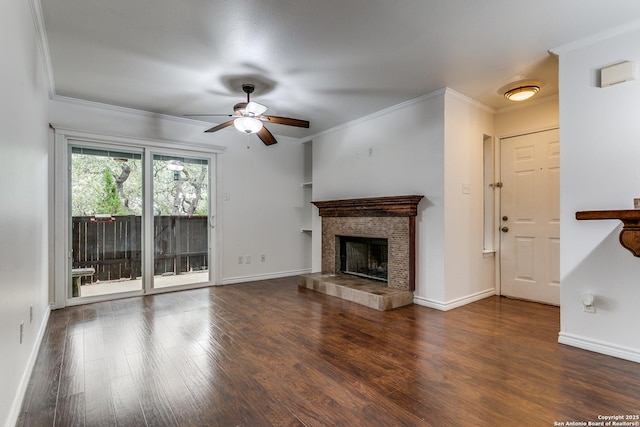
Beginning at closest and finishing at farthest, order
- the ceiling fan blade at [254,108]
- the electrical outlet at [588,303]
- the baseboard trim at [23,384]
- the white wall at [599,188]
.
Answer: the baseboard trim at [23,384] → the white wall at [599,188] → the electrical outlet at [588,303] → the ceiling fan blade at [254,108]

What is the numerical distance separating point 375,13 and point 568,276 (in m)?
2.60

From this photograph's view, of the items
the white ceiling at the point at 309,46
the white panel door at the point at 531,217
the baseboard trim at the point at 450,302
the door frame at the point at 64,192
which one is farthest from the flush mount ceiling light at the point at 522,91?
the door frame at the point at 64,192

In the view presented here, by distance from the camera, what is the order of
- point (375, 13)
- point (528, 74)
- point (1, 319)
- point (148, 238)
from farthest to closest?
point (148, 238)
point (528, 74)
point (375, 13)
point (1, 319)

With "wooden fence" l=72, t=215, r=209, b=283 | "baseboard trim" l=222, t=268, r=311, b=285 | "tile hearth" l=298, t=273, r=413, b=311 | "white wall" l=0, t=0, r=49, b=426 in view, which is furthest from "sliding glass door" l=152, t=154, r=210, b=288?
"white wall" l=0, t=0, r=49, b=426

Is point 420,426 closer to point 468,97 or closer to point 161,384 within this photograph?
point 161,384

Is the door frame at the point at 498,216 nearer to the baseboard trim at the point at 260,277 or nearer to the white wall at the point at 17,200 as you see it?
the baseboard trim at the point at 260,277

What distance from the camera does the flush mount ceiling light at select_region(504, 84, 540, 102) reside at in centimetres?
344

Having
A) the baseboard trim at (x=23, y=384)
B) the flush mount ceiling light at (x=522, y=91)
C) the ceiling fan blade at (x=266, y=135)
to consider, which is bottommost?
the baseboard trim at (x=23, y=384)

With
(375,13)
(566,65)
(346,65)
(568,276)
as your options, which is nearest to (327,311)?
(568,276)

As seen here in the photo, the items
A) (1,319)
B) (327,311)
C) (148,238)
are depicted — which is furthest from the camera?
(148,238)

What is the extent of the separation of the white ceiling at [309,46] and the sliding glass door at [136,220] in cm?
92

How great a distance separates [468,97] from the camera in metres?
3.91

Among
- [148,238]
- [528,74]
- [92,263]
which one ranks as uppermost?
[528,74]

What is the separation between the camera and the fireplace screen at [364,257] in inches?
179
